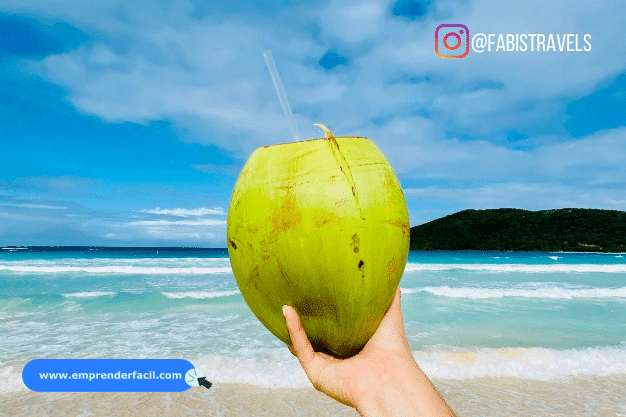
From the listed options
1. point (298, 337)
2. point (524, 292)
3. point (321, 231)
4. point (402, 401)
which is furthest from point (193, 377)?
point (524, 292)

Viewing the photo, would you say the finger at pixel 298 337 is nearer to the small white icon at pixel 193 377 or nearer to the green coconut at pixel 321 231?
the green coconut at pixel 321 231

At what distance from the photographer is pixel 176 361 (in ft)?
19.2

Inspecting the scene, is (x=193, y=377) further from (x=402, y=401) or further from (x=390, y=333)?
(x=402, y=401)

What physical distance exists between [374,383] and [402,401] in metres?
0.12

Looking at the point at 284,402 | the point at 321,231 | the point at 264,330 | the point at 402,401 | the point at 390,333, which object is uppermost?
the point at 321,231

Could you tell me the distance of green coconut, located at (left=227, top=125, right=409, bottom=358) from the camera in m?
1.19

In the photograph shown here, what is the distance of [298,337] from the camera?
4.56 ft

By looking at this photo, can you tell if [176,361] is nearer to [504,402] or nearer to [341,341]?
[504,402]

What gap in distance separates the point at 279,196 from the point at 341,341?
58 centimetres

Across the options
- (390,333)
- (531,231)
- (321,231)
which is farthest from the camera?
(531,231)

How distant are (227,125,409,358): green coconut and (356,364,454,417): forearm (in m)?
0.38

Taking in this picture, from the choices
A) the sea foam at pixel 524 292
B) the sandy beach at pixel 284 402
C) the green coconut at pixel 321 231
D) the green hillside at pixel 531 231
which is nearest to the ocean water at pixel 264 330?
the sea foam at pixel 524 292

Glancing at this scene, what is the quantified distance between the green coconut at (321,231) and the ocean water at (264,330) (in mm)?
4118

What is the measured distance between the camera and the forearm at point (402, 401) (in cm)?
156
